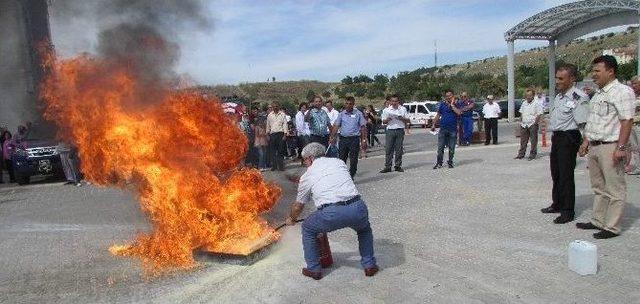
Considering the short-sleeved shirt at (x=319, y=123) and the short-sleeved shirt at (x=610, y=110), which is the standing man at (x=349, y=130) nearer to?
the short-sleeved shirt at (x=319, y=123)

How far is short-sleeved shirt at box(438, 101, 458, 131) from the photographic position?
12.0 m

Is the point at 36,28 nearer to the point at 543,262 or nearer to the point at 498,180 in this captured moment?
the point at 498,180

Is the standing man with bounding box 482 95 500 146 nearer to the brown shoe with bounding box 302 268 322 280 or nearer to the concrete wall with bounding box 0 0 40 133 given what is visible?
the brown shoe with bounding box 302 268 322 280

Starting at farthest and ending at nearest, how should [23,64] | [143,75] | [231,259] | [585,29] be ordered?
[585,29], [23,64], [143,75], [231,259]

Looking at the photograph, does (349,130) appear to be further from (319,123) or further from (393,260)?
(393,260)

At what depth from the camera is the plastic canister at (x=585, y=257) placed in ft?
15.1

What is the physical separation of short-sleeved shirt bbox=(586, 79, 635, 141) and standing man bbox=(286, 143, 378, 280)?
2895mm

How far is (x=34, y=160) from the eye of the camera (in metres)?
14.2

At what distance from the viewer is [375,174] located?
1187 cm

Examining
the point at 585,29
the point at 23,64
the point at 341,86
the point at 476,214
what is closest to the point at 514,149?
the point at 476,214

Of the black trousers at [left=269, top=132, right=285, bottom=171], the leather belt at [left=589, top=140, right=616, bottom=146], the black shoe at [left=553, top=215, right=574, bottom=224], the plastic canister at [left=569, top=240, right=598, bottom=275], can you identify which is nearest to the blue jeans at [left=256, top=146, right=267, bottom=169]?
the black trousers at [left=269, top=132, right=285, bottom=171]

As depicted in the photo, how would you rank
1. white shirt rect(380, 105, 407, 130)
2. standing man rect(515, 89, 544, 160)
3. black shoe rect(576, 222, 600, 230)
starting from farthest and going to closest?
standing man rect(515, 89, 544, 160) < white shirt rect(380, 105, 407, 130) < black shoe rect(576, 222, 600, 230)

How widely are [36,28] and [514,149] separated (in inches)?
660

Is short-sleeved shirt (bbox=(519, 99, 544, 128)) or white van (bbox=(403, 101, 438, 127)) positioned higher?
short-sleeved shirt (bbox=(519, 99, 544, 128))
